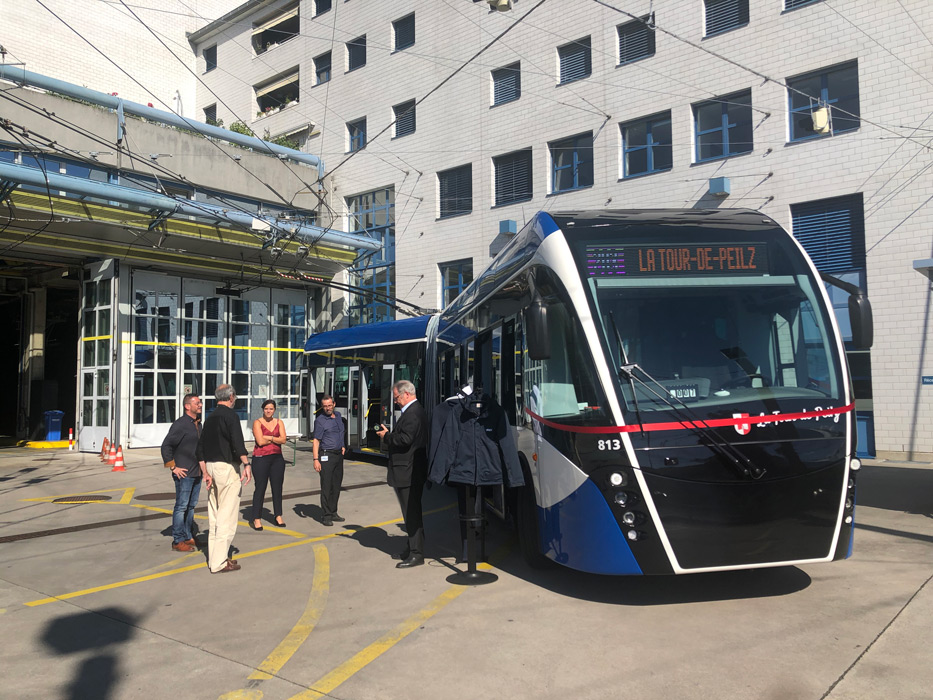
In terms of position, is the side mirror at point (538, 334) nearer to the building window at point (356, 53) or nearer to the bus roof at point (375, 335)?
the bus roof at point (375, 335)

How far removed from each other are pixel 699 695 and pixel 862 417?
14669mm

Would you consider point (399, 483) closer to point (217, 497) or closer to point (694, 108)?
point (217, 497)

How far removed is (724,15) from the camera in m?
19.1

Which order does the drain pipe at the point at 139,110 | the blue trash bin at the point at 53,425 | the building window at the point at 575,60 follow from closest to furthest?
the drain pipe at the point at 139,110, the building window at the point at 575,60, the blue trash bin at the point at 53,425

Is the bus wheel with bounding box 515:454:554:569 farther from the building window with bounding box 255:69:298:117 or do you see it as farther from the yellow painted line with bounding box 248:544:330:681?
the building window with bounding box 255:69:298:117

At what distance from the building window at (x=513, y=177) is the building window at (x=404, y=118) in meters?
4.17

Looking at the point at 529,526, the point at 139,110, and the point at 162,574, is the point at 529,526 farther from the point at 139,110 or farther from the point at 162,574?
the point at 139,110

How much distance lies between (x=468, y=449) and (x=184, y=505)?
344 cm

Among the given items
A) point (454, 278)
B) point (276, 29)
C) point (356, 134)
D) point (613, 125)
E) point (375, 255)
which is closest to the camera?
point (613, 125)

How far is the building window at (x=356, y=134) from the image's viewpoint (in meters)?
27.9

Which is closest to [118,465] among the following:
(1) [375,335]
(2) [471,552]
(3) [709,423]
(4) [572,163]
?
(1) [375,335]

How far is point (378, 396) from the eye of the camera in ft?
56.3

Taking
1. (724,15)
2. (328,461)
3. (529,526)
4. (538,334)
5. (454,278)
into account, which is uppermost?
(724,15)

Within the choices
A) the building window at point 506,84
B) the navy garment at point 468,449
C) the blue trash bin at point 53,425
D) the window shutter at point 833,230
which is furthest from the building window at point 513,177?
the navy garment at point 468,449
